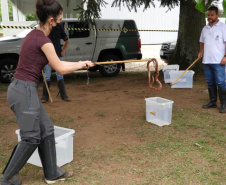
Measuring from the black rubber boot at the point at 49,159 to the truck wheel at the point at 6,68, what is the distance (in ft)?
19.5

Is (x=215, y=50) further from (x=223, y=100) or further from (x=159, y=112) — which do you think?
(x=159, y=112)

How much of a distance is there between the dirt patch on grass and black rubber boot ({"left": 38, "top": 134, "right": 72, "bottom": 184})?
0.51ft

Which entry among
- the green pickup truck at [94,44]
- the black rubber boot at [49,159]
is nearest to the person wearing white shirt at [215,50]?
the black rubber boot at [49,159]

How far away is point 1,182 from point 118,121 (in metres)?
2.62

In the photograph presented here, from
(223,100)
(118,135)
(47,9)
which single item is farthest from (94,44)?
(47,9)

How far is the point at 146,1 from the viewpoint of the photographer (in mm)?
8258

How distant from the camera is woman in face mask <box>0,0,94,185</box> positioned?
2711 millimetres

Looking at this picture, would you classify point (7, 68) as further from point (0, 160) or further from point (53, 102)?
point (0, 160)

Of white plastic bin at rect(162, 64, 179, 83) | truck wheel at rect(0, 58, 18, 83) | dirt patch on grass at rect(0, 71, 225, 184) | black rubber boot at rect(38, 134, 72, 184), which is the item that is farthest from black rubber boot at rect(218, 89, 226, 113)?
truck wheel at rect(0, 58, 18, 83)

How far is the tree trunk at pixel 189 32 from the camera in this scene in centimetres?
879

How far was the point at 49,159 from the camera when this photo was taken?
3.08m

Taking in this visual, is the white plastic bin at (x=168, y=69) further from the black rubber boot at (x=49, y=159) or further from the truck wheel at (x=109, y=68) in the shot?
the black rubber boot at (x=49, y=159)

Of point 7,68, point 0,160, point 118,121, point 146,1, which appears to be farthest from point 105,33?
point 0,160

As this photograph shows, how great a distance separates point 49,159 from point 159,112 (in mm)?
2365
